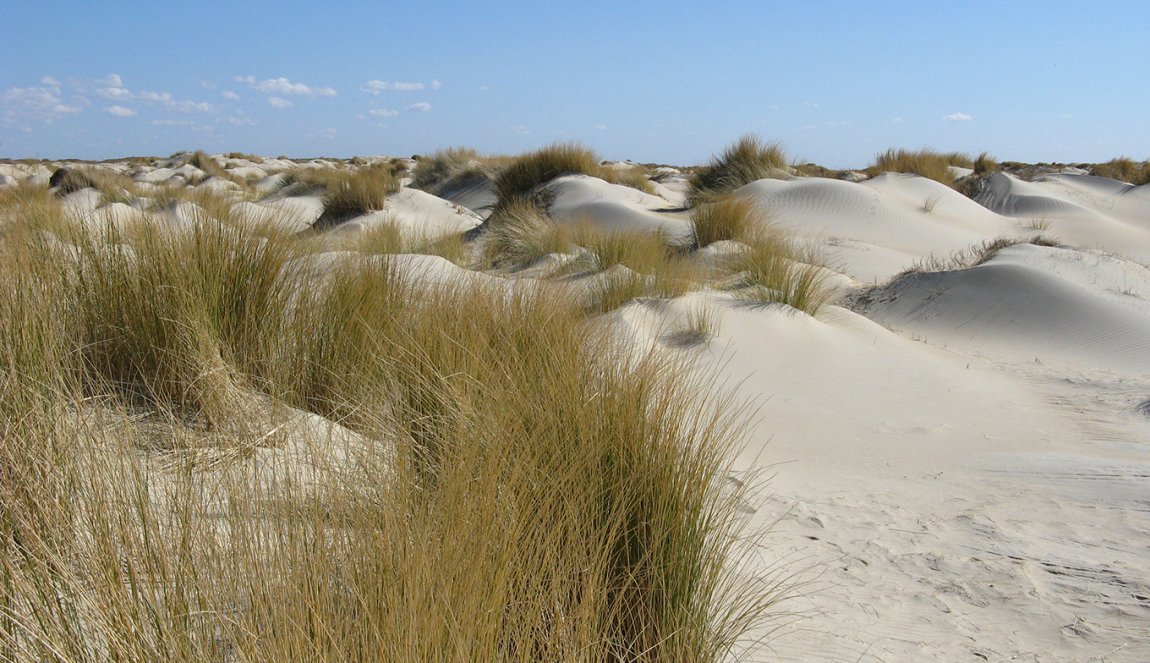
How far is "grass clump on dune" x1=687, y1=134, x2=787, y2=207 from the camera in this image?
13641mm

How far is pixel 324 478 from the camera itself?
1.86 meters

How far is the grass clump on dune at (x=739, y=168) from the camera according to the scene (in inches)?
537

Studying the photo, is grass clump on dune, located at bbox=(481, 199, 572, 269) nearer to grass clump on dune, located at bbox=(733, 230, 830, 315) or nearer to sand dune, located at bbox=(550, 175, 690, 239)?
sand dune, located at bbox=(550, 175, 690, 239)

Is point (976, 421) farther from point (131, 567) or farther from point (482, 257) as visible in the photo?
point (482, 257)

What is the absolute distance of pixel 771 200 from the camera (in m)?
11.9

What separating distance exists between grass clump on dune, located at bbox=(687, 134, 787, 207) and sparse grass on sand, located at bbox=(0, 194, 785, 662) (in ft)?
34.8

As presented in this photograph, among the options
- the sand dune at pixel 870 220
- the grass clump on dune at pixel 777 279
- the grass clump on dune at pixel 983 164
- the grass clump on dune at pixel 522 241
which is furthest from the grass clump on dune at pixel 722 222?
the grass clump on dune at pixel 983 164

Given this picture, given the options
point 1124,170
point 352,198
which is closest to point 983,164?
point 1124,170

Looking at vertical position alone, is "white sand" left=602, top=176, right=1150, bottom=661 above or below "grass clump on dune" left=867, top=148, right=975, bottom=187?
below

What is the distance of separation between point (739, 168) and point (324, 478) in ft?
42.5

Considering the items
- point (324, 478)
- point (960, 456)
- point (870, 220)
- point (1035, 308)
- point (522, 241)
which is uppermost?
point (870, 220)

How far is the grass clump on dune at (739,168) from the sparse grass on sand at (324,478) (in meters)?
10.6

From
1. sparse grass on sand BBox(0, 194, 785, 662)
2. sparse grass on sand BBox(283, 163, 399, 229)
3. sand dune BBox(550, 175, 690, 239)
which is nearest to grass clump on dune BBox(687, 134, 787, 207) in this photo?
sand dune BBox(550, 175, 690, 239)

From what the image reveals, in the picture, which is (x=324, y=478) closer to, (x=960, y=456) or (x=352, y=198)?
(x=960, y=456)
